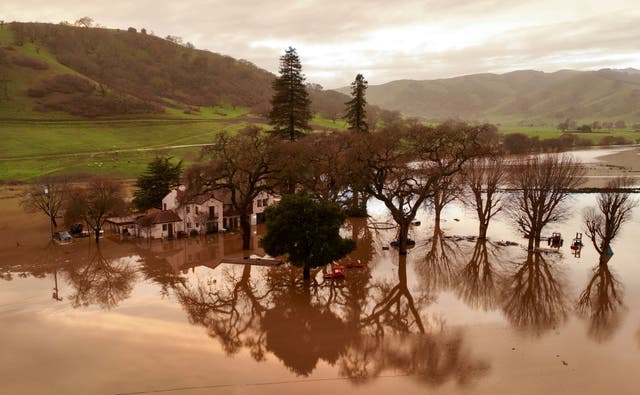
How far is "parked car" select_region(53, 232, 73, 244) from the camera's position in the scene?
43.4 m

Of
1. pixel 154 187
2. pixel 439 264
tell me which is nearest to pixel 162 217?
pixel 154 187

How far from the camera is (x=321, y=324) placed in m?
24.8

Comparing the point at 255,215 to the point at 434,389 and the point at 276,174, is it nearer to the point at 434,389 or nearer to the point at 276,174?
the point at 276,174

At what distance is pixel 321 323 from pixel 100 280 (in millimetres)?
16484

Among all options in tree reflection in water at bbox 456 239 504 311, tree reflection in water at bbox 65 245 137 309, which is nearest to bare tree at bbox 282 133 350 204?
tree reflection in water at bbox 456 239 504 311

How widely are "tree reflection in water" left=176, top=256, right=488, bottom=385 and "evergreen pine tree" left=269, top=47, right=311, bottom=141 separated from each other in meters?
25.9

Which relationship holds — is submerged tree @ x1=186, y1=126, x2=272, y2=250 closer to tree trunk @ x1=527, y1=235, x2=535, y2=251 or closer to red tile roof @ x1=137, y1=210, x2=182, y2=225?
red tile roof @ x1=137, y1=210, x2=182, y2=225

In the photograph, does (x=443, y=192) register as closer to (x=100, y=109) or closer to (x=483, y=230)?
(x=483, y=230)

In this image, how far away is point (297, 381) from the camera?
19250mm

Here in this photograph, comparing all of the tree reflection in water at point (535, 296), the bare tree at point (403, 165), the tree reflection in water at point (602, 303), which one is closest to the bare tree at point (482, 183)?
the bare tree at point (403, 165)

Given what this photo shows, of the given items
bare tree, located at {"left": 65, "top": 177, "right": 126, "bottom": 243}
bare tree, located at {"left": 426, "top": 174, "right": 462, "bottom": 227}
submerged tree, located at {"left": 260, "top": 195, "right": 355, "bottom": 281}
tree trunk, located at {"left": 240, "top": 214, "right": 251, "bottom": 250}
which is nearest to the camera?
submerged tree, located at {"left": 260, "top": 195, "right": 355, "bottom": 281}

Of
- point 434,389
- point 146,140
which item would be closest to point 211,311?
point 434,389

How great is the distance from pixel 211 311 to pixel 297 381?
9.14m

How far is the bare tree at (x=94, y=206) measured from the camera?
44000 millimetres
